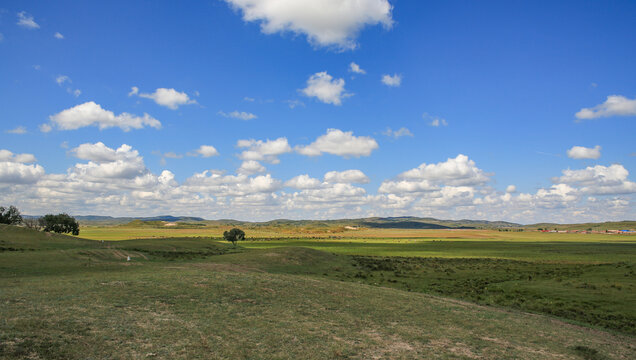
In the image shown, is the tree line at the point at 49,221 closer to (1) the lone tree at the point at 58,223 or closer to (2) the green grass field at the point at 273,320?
(1) the lone tree at the point at 58,223

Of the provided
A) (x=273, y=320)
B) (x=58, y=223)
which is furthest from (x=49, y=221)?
(x=273, y=320)

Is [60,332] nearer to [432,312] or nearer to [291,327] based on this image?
[291,327]

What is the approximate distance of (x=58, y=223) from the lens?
113062 mm

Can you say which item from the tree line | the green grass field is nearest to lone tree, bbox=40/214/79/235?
the tree line

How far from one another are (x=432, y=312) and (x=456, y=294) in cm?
1513

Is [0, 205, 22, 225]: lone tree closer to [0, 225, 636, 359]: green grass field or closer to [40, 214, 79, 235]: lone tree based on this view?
[40, 214, 79, 235]: lone tree

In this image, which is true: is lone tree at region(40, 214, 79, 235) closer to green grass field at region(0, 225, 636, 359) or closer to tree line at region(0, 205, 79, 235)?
tree line at region(0, 205, 79, 235)

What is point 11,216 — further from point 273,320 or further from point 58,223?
point 273,320

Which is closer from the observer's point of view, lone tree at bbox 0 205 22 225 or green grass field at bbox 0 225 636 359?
green grass field at bbox 0 225 636 359

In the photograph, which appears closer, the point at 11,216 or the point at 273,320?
the point at 273,320

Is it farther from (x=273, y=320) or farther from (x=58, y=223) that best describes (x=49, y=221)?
(x=273, y=320)

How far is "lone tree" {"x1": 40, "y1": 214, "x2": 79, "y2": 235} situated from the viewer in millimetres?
111188

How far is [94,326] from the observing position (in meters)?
15.9

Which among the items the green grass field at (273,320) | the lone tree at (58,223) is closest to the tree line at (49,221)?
the lone tree at (58,223)
